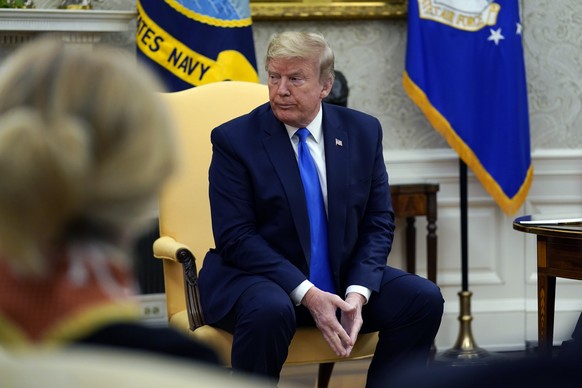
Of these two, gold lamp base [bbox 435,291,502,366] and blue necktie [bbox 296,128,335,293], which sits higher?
blue necktie [bbox 296,128,335,293]

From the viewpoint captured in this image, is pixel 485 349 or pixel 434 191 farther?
pixel 485 349

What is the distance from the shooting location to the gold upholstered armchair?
3.30 meters

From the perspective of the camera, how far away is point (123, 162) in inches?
36.4

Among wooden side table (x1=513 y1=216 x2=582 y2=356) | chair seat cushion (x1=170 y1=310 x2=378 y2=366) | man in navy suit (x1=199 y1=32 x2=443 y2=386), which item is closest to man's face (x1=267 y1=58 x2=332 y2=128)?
man in navy suit (x1=199 y1=32 x2=443 y2=386)

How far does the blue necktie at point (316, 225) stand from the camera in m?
3.23

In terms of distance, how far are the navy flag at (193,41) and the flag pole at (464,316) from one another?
1.21m

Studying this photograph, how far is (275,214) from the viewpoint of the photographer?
322 cm

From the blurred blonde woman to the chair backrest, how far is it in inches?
99.2

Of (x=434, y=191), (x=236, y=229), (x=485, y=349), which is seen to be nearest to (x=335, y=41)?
(x=434, y=191)

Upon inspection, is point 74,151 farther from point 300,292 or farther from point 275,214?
point 275,214

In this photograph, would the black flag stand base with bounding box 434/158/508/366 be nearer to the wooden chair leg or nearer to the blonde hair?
the wooden chair leg

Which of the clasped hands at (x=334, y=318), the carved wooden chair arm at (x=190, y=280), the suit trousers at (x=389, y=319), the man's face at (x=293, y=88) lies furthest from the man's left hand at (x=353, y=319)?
the man's face at (x=293, y=88)

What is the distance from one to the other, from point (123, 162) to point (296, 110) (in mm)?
2345

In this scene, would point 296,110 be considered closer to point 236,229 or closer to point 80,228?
point 236,229
